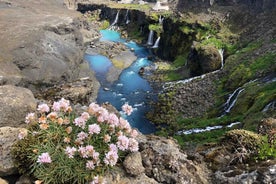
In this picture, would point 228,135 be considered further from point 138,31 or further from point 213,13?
point 138,31

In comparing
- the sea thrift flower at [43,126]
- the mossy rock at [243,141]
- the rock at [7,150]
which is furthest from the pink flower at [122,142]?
the mossy rock at [243,141]

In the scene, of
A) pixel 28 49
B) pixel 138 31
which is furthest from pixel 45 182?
pixel 138 31

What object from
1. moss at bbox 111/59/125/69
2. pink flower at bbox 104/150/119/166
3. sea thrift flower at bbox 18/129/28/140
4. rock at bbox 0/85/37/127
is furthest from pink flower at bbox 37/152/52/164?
moss at bbox 111/59/125/69

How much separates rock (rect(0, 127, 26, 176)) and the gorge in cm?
3

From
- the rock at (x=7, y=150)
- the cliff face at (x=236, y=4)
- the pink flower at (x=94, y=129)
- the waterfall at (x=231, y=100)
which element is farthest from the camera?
the cliff face at (x=236, y=4)

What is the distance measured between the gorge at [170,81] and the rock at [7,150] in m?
0.03

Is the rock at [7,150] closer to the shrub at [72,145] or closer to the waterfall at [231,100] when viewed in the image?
the shrub at [72,145]

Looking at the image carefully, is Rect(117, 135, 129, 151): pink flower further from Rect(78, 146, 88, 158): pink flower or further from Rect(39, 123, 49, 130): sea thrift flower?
Rect(39, 123, 49, 130): sea thrift flower

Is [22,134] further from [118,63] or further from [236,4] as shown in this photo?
[236,4]

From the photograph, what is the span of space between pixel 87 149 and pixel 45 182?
1.36m

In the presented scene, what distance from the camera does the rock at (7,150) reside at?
945cm

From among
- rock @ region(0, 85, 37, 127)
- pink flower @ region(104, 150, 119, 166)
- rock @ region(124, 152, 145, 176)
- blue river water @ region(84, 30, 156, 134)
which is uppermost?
pink flower @ region(104, 150, 119, 166)

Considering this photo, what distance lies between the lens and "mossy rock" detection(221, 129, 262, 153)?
34.7 feet

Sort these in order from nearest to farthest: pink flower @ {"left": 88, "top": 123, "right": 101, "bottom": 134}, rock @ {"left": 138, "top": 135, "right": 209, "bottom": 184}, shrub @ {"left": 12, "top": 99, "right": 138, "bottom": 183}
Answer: shrub @ {"left": 12, "top": 99, "right": 138, "bottom": 183} < pink flower @ {"left": 88, "top": 123, "right": 101, "bottom": 134} < rock @ {"left": 138, "top": 135, "right": 209, "bottom": 184}
